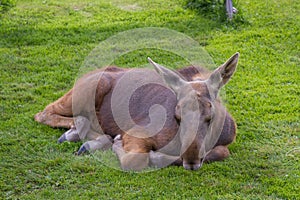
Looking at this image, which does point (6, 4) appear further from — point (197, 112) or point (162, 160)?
point (197, 112)

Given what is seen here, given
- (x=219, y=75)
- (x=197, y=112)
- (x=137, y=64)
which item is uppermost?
(x=219, y=75)

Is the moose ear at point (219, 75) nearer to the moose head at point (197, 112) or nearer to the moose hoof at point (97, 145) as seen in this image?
the moose head at point (197, 112)

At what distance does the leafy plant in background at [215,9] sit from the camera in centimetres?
1242

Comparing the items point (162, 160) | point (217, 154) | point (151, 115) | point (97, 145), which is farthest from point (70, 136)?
point (217, 154)

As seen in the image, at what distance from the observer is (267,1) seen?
14.0m

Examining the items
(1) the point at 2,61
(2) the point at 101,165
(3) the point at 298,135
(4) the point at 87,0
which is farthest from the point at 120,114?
(4) the point at 87,0

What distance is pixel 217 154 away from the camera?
6.73 metres

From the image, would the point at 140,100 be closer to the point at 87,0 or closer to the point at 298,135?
the point at 298,135

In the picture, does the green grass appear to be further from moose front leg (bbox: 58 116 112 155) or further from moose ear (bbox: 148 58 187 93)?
moose ear (bbox: 148 58 187 93)

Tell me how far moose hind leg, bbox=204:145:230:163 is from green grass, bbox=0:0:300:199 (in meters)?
0.10

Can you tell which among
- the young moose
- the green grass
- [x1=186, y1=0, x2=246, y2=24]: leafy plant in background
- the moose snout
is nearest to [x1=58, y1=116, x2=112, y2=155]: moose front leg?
the young moose

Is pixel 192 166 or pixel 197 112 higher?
pixel 197 112

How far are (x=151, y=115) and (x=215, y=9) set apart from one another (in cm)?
611

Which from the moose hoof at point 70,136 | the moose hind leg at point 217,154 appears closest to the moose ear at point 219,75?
the moose hind leg at point 217,154
